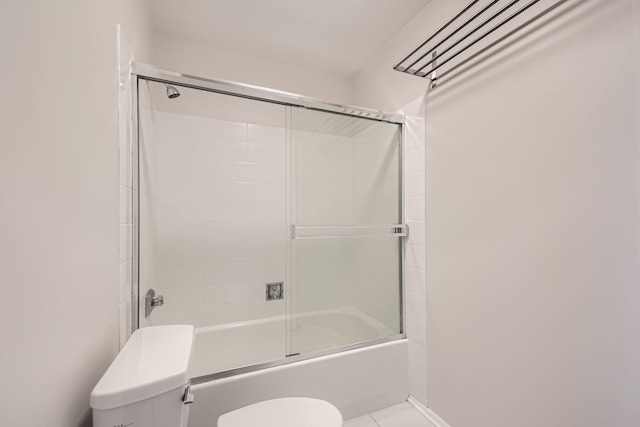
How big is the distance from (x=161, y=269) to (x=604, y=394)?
91.5 inches

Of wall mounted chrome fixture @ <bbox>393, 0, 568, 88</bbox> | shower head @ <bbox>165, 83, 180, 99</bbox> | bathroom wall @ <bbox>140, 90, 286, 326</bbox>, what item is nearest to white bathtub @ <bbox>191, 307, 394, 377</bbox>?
bathroom wall @ <bbox>140, 90, 286, 326</bbox>

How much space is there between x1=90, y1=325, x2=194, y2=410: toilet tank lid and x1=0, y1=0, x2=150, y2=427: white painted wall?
79 mm

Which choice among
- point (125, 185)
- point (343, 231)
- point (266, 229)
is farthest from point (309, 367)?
point (125, 185)

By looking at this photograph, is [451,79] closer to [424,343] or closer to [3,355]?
[424,343]

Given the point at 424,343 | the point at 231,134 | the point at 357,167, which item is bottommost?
the point at 424,343

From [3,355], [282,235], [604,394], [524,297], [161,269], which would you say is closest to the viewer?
[3,355]

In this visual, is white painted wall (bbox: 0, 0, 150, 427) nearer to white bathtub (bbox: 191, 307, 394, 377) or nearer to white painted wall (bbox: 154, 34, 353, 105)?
white bathtub (bbox: 191, 307, 394, 377)

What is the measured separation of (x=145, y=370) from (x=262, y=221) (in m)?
1.50

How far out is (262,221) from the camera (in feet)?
7.13

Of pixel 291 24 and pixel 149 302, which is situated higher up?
pixel 291 24

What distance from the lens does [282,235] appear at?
2.22m

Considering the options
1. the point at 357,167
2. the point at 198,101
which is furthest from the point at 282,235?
the point at 198,101

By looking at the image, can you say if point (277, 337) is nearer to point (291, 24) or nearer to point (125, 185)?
point (125, 185)

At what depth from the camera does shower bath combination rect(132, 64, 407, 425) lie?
1.44 m
